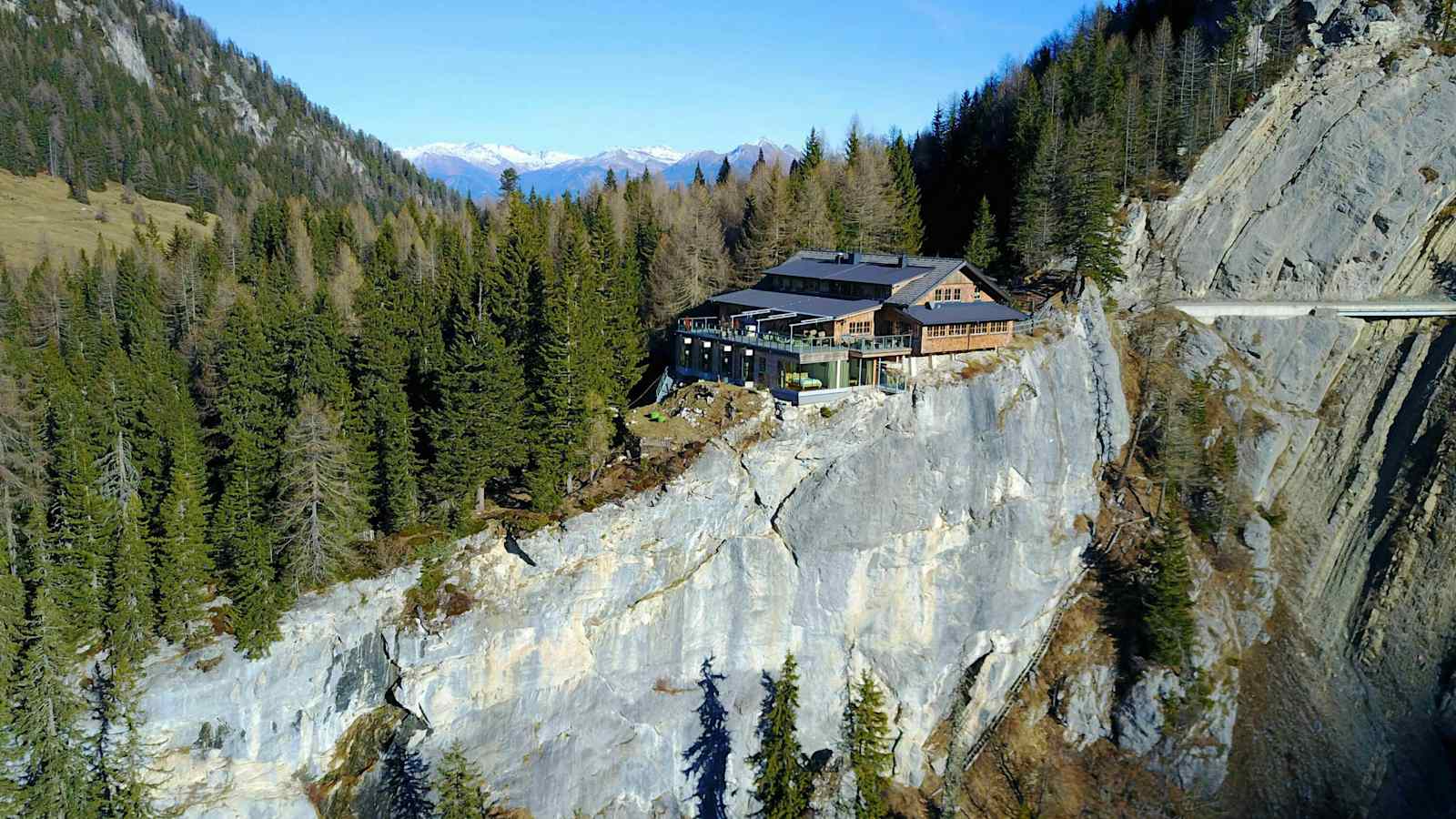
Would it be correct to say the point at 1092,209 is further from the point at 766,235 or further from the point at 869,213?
the point at 766,235

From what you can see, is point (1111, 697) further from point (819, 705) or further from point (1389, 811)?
point (819, 705)

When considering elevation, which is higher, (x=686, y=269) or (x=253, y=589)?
(x=686, y=269)

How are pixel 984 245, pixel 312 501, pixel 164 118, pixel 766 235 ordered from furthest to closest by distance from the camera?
1. pixel 164 118
2. pixel 766 235
3. pixel 984 245
4. pixel 312 501

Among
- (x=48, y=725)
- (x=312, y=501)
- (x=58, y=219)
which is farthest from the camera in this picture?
(x=58, y=219)

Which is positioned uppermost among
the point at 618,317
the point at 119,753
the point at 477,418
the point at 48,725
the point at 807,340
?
the point at 618,317

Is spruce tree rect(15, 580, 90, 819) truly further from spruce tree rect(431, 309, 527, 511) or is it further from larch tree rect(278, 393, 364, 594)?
spruce tree rect(431, 309, 527, 511)

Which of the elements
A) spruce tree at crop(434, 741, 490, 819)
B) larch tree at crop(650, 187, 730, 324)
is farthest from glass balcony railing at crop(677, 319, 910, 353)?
spruce tree at crop(434, 741, 490, 819)

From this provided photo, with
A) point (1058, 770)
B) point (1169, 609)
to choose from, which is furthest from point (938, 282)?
point (1058, 770)
